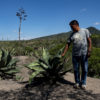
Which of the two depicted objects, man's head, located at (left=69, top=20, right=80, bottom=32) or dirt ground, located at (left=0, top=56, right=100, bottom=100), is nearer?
dirt ground, located at (left=0, top=56, right=100, bottom=100)

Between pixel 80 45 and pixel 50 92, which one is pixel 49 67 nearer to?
pixel 50 92

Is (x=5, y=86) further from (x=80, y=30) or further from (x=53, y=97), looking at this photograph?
(x=80, y=30)

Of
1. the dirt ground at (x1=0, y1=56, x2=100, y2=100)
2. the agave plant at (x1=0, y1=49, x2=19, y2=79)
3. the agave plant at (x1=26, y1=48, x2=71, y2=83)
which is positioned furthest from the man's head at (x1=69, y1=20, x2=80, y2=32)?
the agave plant at (x1=0, y1=49, x2=19, y2=79)

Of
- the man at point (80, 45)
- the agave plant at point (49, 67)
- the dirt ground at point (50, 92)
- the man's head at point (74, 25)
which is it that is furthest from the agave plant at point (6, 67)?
the man's head at point (74, 25)

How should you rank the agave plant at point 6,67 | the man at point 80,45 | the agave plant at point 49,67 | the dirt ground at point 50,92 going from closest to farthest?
the dirt ground at point 50,92
the man at point 80,45
the agave plant at point 49,67
the agave plant at point 6,67

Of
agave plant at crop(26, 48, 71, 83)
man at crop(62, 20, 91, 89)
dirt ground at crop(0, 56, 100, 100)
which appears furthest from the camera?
agave plant at crop(26, 48, 71, 83)

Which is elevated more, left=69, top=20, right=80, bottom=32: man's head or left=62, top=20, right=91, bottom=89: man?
left=69, top=20, right=80, bottom=32: man's head

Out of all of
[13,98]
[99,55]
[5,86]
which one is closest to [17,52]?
[99,55]

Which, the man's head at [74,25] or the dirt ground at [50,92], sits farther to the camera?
the man's head at [74,25]

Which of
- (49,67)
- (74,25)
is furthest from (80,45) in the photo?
(49,67)

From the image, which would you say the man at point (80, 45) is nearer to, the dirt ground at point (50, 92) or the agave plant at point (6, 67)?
the dirt ground at point (50, 92)

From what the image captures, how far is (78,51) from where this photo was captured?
15.0 feet

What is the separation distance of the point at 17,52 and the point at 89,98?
958cm

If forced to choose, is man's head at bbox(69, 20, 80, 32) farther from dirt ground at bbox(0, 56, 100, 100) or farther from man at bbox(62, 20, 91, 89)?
dirt ground at bbox(0, 56, 100, 100)
